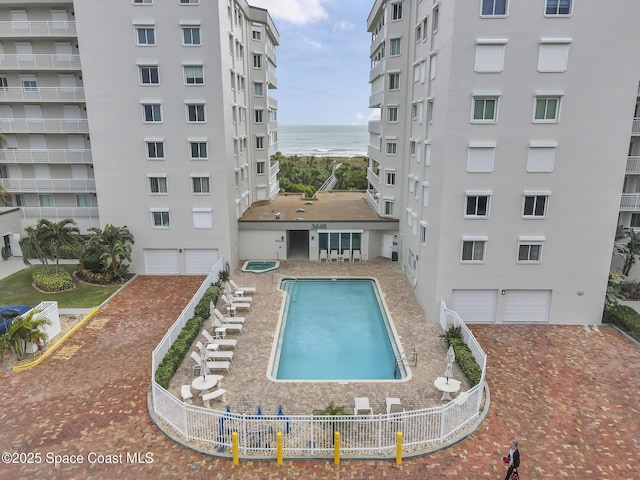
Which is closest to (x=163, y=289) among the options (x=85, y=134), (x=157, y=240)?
(x=157, y=240)

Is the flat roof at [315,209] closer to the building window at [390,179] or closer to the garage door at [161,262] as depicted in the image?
the building window at [390,179]

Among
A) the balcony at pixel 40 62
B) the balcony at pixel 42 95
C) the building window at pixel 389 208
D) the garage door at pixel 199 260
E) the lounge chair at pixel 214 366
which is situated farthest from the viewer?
the building window at pixel 389 208

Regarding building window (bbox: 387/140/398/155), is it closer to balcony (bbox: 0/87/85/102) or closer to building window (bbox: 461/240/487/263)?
building window (bbox: 461/240/487/263)

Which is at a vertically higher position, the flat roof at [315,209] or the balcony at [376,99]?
the balcony at [376,99]

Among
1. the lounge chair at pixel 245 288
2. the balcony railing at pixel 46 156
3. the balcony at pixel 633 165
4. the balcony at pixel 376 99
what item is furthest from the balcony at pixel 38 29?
the balcony at pixel 633 165

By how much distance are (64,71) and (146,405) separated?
26.9 meters

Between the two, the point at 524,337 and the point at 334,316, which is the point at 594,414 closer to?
the point at 524,337

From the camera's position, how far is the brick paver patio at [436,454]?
13094 mm

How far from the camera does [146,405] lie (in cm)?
1606

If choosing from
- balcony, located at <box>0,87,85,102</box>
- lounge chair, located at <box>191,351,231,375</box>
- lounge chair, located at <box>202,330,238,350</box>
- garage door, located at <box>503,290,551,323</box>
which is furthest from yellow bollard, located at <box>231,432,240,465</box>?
balcony, located at <box>0,87,85,102</box>

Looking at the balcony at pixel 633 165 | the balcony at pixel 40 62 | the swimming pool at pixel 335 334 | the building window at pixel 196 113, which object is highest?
the balcony at pixel 40 62

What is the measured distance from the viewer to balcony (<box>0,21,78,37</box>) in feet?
101

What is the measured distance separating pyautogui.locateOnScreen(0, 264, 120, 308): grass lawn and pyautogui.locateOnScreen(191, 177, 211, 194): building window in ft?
26.7

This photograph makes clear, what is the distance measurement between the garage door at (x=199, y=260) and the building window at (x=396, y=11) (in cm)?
2130
